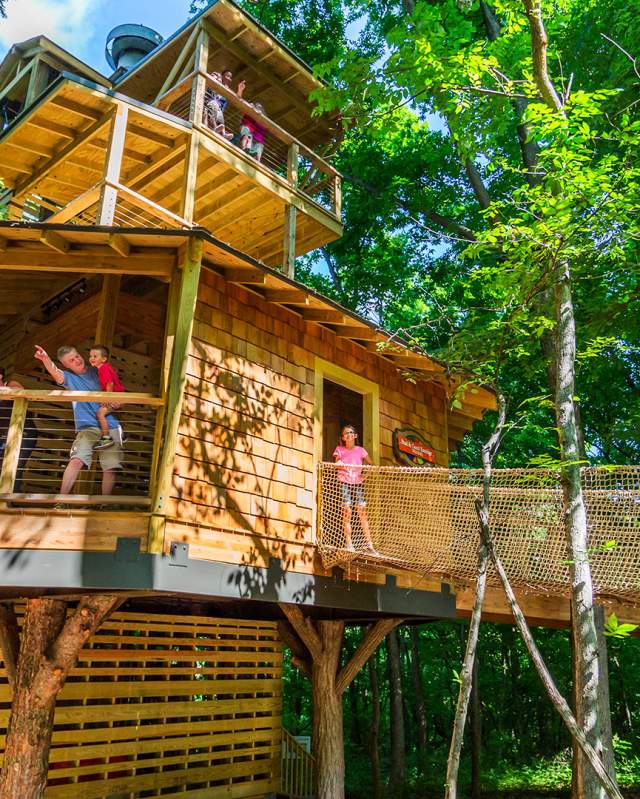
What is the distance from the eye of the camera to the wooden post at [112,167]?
270 inches

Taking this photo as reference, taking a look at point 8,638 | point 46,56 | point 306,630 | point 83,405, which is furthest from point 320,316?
point 46,56

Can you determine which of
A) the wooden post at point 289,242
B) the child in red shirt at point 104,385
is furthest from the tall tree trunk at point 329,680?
the wooden post at point 289,242

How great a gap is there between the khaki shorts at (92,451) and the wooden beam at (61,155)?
3.73 m

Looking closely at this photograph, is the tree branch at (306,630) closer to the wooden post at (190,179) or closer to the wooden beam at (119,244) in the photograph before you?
the wooden beam at (119,244)

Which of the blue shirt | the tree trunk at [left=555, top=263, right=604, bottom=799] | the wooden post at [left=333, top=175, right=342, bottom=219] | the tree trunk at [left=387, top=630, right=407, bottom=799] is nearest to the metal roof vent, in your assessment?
the wooden post at [left=333, top=175, right=342, bottom=219]

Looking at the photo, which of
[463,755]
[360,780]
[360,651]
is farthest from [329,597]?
[463,755]

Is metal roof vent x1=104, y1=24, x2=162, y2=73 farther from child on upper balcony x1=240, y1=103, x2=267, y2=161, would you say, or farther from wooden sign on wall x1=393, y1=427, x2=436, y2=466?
wooden sign on wall x1=393, y1=427, x2=436, y2=466

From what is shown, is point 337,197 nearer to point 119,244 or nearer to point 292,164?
point 292,164

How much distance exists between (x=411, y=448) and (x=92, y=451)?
175 inches

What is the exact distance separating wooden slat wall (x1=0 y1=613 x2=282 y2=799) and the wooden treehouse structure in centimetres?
3

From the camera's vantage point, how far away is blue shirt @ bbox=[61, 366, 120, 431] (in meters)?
6.23

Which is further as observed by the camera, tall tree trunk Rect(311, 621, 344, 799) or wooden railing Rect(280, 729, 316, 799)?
wooden railing Rect(280, 729, 316, 799)

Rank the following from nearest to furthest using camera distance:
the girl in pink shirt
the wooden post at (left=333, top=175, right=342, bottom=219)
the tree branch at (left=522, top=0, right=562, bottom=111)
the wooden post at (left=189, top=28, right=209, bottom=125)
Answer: the tree branch at (left=522, top=0, right=562, bottom=111) → the girl in pink shirt → the wooden post at (left=189, top=28, right=209, bottom=125) → the wooden post at (left=333, top=175, right=342, bottom=219)

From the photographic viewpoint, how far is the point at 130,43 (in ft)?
39.6
